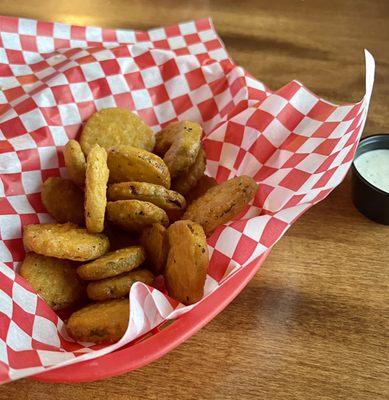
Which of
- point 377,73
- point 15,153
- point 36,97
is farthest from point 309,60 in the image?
point 15,153

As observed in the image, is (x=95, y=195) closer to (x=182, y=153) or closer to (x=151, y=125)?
(x=182, y=153)

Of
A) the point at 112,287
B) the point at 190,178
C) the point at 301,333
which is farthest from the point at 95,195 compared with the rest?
the point at 301,333

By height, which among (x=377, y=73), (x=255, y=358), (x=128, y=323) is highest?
(x=377, y=73)

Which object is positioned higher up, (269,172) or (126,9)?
(126,9)

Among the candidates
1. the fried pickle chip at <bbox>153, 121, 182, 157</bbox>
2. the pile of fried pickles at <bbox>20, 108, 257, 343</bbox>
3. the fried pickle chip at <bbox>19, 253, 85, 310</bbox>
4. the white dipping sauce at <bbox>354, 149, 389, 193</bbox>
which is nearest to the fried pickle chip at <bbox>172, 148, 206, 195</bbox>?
the pile of fried pickles at <bbox>20, 108, 257, 343</bbox>

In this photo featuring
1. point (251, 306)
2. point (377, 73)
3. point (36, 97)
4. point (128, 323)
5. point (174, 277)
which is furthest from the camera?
point (377, 73)

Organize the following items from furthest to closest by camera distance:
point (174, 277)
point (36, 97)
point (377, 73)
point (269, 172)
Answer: point (377, 73), point (36, 97), point (269, 172), point (174, 277)

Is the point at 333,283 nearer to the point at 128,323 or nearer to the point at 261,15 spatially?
the point at 128,323
